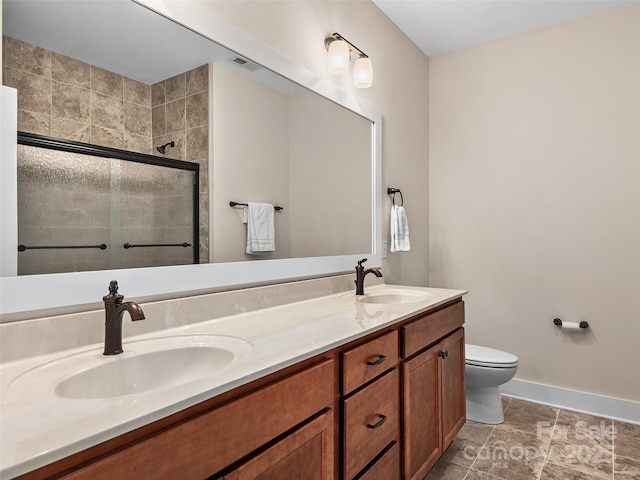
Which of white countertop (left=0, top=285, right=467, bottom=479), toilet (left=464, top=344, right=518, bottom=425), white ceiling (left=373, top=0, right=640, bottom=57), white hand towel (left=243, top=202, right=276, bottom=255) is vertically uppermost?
white ceiling (left=373, top=0, right=640, bottom=57)

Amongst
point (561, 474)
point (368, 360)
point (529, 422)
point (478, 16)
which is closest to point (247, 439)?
point (368, 360)

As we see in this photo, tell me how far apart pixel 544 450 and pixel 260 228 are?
1892 mm

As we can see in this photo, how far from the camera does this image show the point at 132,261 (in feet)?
3.90

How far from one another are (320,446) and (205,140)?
104cm

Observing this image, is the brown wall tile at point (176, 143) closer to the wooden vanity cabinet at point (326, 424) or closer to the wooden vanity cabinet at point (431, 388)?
the wooden vanity cabinet at point (326, 424)

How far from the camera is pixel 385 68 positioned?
256cm

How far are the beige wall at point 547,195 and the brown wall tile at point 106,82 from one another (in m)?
2.49

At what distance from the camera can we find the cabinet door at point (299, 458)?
86cm

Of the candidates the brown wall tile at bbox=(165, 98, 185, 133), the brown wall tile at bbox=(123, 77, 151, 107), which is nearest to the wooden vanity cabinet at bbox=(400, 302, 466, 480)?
the brown wall tile at bbox=(165, 98, 185, 133)

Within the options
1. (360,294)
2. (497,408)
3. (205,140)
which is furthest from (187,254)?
(497,408)

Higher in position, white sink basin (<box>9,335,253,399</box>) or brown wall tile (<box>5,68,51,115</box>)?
brown wall tile (<box>5,68,51,115</box>)

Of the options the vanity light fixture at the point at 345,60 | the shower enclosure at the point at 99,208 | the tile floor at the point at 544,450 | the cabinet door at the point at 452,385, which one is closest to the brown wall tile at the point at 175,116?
the shower enclosure at the point at 99,208

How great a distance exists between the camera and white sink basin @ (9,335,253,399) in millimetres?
860

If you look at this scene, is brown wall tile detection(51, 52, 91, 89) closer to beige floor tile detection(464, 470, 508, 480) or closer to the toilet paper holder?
beige floor tile detection(464, 470, 508, 480)
